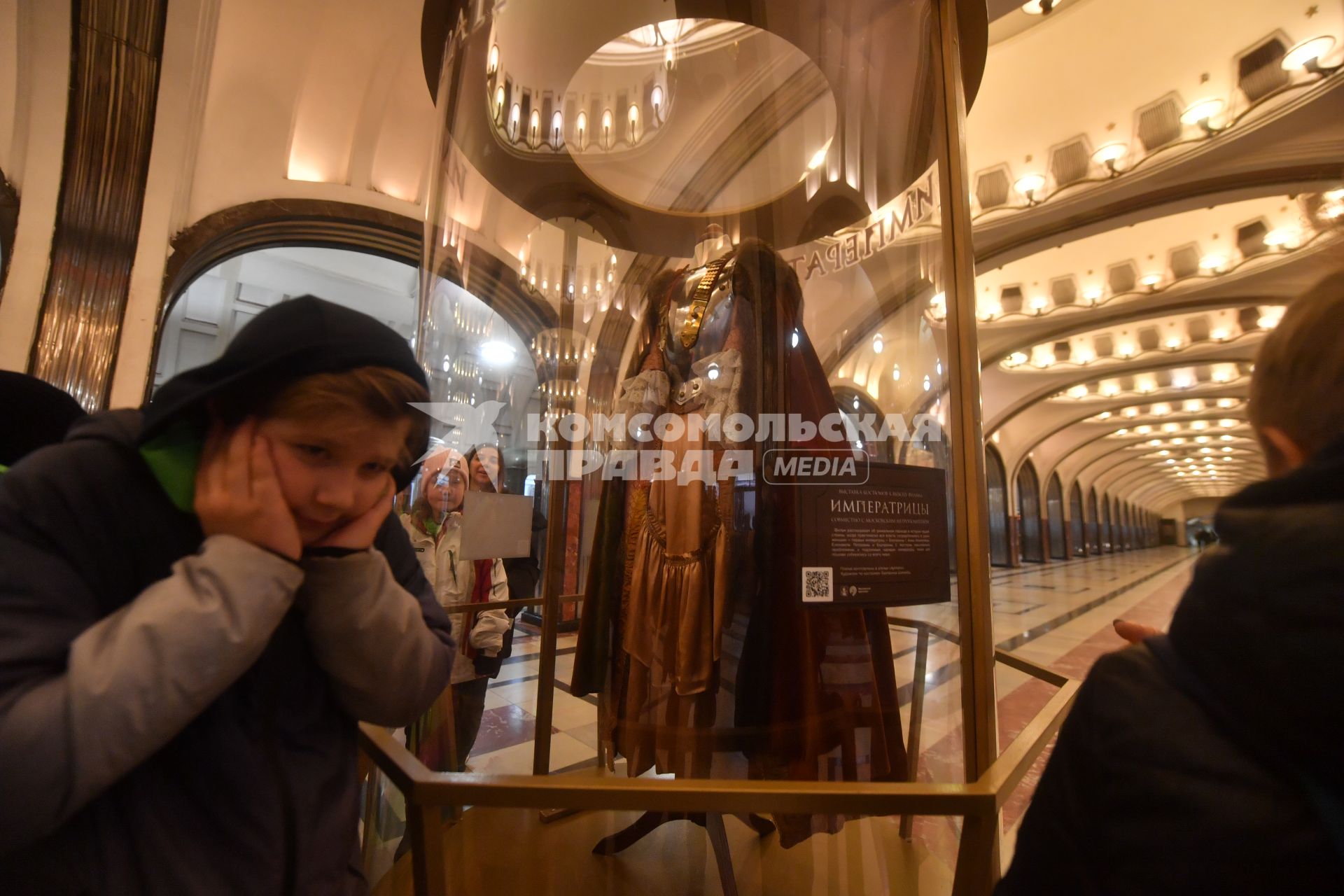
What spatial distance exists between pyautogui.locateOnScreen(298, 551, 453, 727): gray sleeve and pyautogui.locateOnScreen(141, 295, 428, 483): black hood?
0.20m

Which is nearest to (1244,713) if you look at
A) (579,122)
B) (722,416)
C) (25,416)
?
(722,416)

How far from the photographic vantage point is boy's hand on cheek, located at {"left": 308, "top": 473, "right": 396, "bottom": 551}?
2.08ft

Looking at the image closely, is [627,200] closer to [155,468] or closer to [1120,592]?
[155,468]

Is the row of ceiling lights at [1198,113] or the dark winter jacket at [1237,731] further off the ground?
the row of ceiling lights at [1198,113]

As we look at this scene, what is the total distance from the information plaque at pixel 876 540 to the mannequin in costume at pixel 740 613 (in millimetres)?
52

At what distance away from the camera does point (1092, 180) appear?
286 inches

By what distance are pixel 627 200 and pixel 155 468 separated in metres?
1.69

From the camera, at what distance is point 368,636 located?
651 mm

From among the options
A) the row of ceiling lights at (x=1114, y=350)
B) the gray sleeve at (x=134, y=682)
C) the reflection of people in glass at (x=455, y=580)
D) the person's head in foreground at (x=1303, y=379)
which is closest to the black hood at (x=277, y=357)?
the gray sleeve at (x=134, y=682)

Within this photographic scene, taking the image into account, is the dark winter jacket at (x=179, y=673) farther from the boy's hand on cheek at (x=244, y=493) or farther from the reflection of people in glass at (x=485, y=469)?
the reflection of people in glass at (x=485, y=469)

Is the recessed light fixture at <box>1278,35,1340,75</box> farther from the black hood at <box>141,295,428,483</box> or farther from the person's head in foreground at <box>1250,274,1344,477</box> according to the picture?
the black hood at <box>141,295,428,483</box>

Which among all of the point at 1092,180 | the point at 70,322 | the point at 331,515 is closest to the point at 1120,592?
the point at 1092,180

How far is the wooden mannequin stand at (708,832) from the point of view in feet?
3.80

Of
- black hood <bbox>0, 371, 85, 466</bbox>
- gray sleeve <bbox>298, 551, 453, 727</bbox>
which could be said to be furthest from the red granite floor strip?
black hood <bbox>0, 371, 85, 466</bbox>
